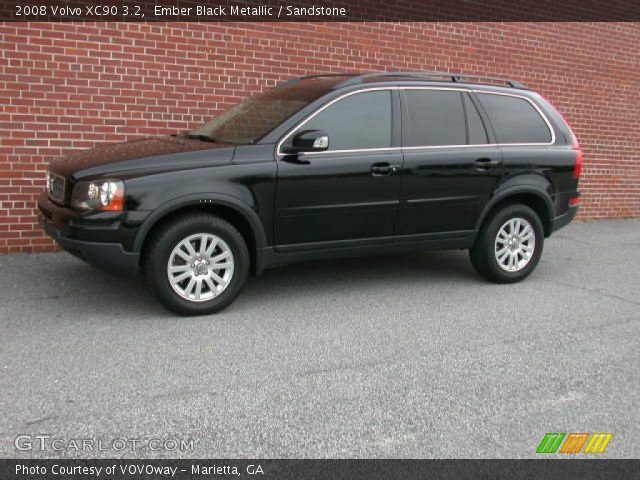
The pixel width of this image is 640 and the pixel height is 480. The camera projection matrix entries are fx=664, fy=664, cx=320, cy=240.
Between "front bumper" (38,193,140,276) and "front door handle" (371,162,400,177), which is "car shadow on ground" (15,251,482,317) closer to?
"front bumper" (38,193,140,276)

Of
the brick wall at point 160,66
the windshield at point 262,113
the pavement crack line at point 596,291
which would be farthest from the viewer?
the brick wall at point 160,66

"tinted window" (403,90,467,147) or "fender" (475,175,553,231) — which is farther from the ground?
"tinted window" (403,90,467,147)

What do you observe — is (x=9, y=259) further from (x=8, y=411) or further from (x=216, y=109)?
(x=8, y=411)

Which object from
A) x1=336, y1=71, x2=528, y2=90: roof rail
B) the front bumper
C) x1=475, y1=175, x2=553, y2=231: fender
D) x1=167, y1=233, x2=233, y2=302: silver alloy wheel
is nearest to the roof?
x1=336, y1=71, x2=528, y2=90: roof rail

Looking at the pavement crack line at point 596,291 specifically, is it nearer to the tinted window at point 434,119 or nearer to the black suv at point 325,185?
the black suv at point 325,185

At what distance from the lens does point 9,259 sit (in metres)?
6.70

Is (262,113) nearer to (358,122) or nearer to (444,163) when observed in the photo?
(358,122)

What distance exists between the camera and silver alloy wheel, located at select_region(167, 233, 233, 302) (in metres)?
4.97

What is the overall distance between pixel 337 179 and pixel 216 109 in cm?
295

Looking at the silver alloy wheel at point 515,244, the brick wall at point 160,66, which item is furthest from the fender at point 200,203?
the brick wall at point 160,66

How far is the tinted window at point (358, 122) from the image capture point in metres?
5.50

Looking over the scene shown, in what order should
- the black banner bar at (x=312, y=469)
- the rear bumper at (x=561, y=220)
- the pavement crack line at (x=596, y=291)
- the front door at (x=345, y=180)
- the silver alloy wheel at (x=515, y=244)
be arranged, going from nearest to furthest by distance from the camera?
the black banner bar at (x=312, y=469), the front door at (x=345, y=180), the pavement crack line at (x=596, y=291), the silver alloy wheel at (x=515, y=244), the rear bumper at (x=561, y=220)

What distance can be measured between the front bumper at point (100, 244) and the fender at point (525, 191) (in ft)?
10.5

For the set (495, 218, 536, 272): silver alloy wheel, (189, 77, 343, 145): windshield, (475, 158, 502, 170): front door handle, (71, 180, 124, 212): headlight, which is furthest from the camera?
(495, 218, 536, 272): silver alloy wheel
